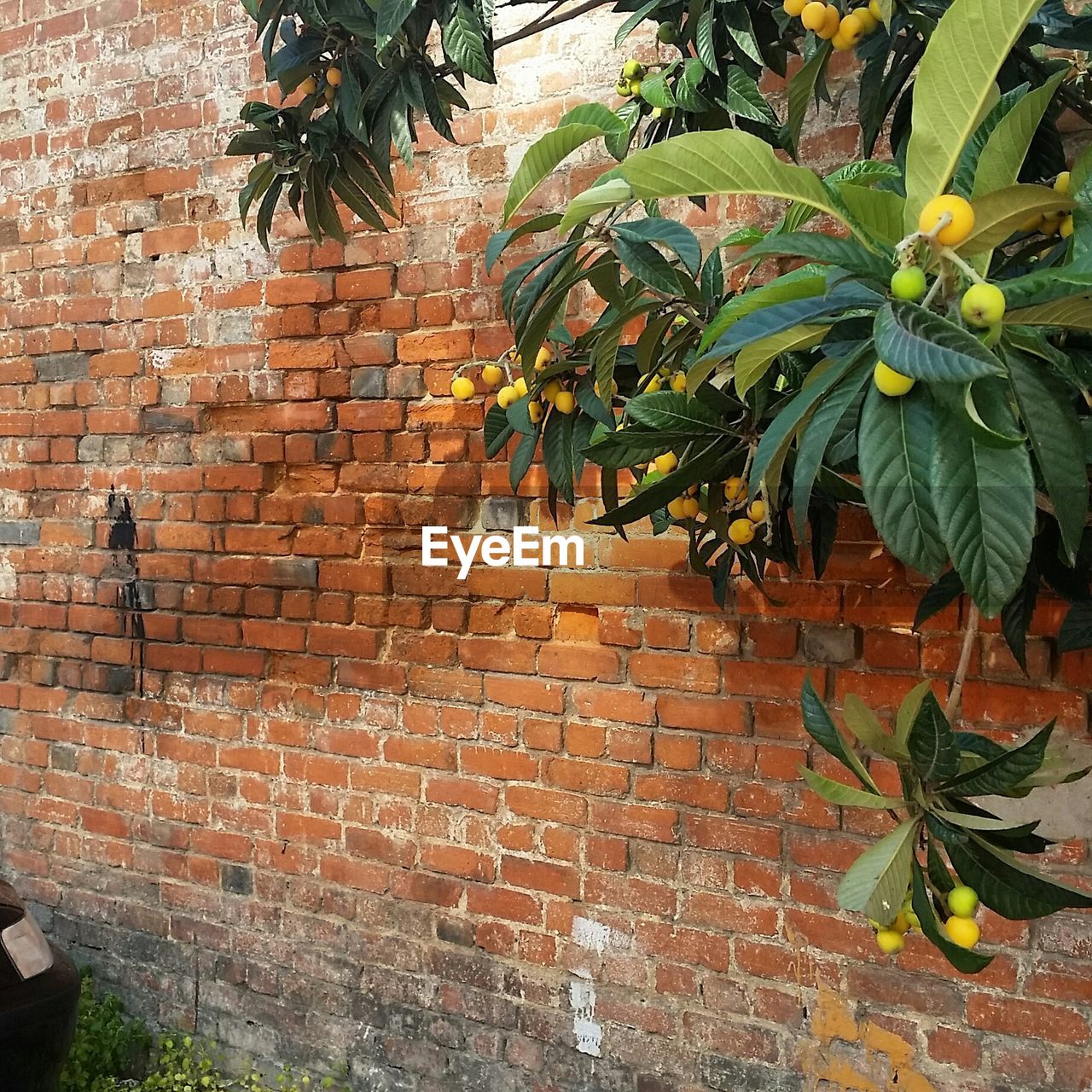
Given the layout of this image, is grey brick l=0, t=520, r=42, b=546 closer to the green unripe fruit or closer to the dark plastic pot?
the dark plastic pot

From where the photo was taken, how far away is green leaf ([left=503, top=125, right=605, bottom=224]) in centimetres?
130

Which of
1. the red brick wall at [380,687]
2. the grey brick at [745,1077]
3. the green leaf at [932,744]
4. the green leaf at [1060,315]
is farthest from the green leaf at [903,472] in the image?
the grey brick at [745,1077]

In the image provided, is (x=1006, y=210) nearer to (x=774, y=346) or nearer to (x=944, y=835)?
(x=774, y=346)

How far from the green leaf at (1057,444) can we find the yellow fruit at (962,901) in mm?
432

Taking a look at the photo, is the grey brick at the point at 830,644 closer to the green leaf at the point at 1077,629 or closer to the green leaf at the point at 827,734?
the green leaf at the point at 1077,629

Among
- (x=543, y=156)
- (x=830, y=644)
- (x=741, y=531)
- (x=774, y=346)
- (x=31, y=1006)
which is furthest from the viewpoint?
(x=31, y=1006)

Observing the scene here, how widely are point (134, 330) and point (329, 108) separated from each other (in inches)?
52.1

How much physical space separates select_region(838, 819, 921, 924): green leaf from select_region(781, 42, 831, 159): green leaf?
93cm

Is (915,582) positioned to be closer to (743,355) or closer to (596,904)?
(596,904)

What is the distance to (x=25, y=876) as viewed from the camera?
10.1 feet

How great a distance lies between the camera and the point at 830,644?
79.9 inches

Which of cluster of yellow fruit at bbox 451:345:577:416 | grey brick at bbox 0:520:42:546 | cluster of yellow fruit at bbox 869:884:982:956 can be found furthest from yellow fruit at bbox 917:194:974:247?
grey brick at bbox 0:520:42:546

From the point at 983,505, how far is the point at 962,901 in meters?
0.51

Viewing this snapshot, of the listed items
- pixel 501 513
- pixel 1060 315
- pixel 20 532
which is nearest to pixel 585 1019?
pixel 501 513
